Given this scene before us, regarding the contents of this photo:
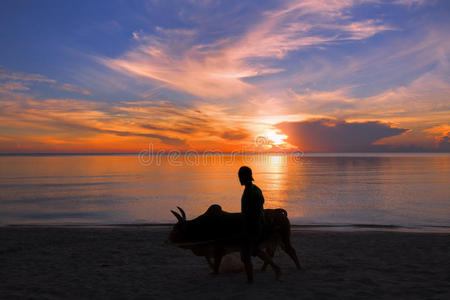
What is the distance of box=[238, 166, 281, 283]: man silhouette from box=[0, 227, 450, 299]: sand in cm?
77

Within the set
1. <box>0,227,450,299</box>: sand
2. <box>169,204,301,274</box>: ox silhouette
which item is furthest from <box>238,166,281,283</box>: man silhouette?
<box>0,227,450,299</box>: sand

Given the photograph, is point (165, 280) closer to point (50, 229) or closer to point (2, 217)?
point (50, 229)

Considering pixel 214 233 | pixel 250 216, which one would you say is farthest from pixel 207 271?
pixel 250 216

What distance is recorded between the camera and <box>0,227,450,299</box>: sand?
6.59 metres

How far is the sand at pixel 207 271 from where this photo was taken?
21.6ft

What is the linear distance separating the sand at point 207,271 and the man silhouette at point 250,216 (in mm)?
772

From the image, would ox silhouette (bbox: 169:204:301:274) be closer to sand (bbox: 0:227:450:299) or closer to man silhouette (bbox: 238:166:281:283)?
man silhouette (bbox: 238:166:281:283)

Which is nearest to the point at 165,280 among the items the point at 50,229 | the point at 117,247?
the point at 117,247

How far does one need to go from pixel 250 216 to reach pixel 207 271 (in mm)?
2452

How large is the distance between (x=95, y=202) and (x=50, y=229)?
12401 mm

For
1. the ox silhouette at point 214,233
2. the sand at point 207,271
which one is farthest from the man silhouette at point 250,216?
the sand at point 207,271

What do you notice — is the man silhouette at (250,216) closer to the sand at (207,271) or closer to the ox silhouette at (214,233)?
the ox silhouette at (214,233)

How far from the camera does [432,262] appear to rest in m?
8.74

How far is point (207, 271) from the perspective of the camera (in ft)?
27.0
